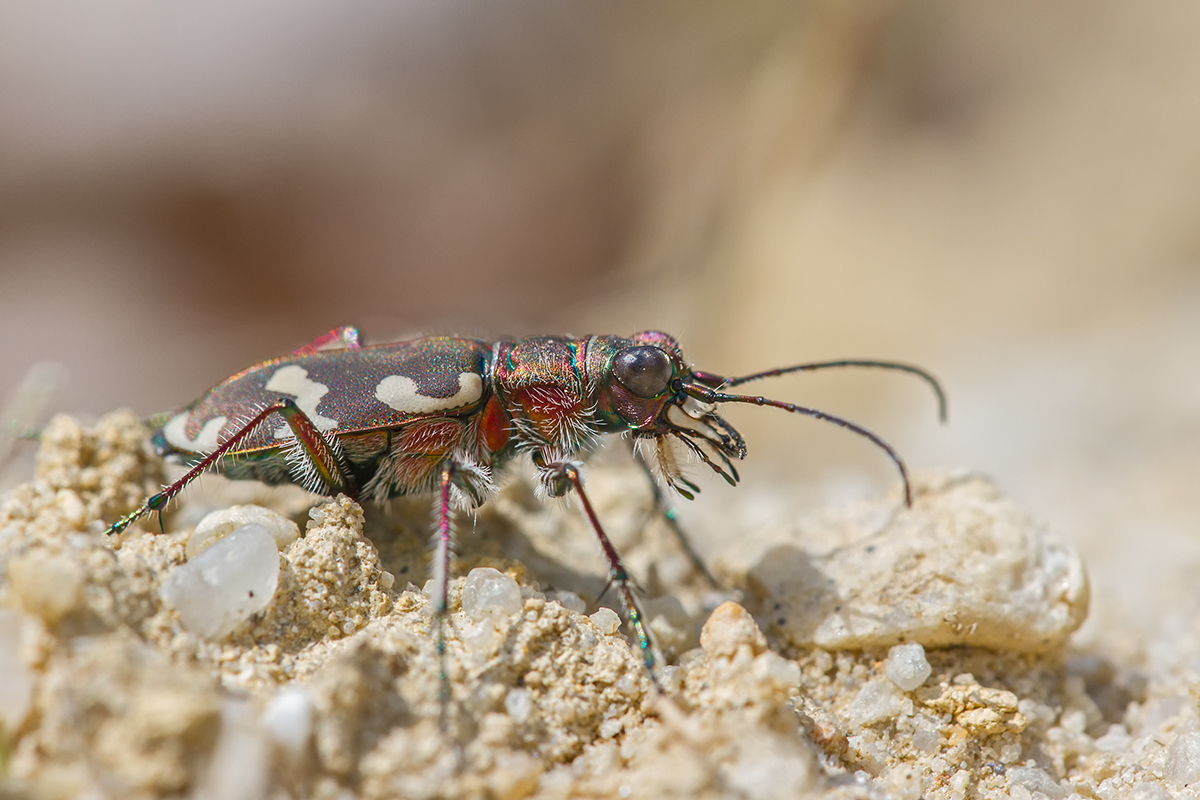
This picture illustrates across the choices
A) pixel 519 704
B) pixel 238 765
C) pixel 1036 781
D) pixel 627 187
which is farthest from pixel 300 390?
pixel 627 187

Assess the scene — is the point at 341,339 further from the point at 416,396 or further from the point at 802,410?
the point at 802,410

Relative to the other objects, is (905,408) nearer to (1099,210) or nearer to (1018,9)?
(1099,210)

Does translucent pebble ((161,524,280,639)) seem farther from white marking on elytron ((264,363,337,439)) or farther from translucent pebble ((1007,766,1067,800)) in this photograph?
translucent pebble ((1007,766,1067,800))

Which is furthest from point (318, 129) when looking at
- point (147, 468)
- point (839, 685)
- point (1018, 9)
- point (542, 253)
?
point (839, 685)

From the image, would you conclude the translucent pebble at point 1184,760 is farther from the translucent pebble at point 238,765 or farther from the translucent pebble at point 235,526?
the translucent pebble at point 235,526

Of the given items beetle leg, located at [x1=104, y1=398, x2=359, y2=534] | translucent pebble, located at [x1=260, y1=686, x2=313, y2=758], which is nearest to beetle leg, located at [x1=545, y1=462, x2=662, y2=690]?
beetle leg, located at [x1=104, y1=398, x2=359, y2=534]

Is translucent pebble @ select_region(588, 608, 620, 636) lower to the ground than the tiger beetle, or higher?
lower

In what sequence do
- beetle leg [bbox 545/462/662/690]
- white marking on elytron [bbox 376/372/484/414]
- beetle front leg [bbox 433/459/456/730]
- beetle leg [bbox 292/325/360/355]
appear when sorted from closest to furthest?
1. beetle front leg [bbox 433/459/456/730]
2. beetle leg [bbox 545/462/662/690]
3. white marking on elytron [bbox 376/372/484/414]
4. beetle leg [bbox 292/325/360/355]

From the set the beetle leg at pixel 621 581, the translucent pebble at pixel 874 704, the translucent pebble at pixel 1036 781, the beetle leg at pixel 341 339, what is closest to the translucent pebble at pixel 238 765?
the beetle leg at pixel 621 581
